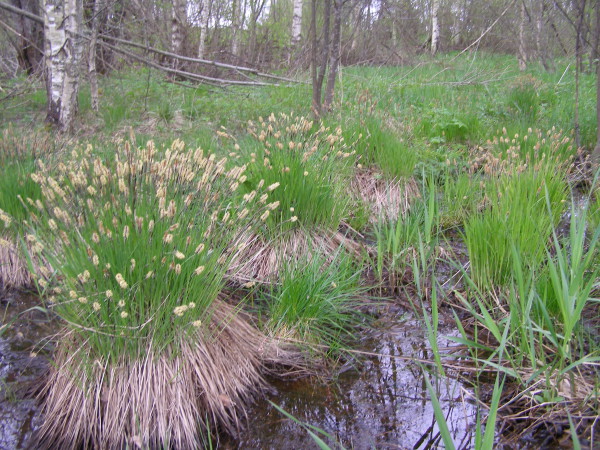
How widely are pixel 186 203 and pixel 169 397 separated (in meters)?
0.97

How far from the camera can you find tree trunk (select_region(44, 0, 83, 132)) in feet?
20.0

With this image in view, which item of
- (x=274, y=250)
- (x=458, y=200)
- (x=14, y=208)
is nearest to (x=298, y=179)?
(x=274, y=250)

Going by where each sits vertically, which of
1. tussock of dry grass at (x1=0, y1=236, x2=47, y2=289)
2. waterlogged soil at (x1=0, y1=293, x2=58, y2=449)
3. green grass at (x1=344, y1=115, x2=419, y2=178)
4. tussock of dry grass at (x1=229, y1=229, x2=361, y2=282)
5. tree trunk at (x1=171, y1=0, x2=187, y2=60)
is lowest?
waterlogged soil at (x1=0, y1=293, x2=58, y2=449)

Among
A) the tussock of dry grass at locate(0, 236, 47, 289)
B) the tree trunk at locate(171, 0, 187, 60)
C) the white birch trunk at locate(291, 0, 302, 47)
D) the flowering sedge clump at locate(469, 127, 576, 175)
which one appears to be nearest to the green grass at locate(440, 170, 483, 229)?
the flowering sedge clump at locate(469, 127, 576, 175)

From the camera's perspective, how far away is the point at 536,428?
7.63ft

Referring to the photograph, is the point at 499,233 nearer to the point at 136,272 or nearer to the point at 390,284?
the point at 390,284

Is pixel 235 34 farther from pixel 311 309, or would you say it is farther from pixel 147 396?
pixel 147 396

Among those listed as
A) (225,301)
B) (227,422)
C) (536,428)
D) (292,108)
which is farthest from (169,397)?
(292,108)

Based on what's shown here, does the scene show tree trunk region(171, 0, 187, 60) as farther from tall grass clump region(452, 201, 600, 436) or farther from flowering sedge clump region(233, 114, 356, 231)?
tall grass clump region(452, 201, 600, 436)

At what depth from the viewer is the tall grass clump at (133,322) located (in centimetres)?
233

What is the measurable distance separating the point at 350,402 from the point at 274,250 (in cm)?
146

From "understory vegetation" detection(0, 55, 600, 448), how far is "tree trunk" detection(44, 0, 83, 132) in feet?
5.07

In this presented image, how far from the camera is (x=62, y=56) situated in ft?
20.3

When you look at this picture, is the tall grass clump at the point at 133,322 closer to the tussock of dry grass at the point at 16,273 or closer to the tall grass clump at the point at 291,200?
the tall grass clump at the point at 291,200
